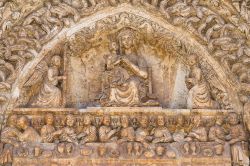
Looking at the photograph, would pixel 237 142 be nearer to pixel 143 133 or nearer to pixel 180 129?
pixel 180 129

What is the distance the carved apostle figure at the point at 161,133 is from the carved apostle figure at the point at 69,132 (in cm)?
110

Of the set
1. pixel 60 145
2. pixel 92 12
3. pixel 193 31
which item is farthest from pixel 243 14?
pixel 60 145

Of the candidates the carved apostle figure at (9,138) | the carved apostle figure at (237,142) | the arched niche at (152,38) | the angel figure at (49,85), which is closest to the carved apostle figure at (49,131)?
the angel figure at (49,85)

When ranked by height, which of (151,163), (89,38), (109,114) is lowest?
(151,163)

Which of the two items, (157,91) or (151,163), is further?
(157,91)

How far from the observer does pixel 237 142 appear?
7.38 m

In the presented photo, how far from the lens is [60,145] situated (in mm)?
7344

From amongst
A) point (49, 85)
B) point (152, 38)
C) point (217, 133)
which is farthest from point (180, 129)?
point (49, 85)

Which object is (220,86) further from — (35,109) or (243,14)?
(35,109)

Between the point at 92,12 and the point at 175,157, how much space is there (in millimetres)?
2450

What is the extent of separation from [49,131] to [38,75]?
0.86 m

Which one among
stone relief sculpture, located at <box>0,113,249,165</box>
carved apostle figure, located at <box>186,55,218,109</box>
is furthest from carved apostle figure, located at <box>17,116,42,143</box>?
carved apostle figure, located at <box>186,55,218,109</box>

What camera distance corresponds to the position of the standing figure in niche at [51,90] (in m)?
7.61

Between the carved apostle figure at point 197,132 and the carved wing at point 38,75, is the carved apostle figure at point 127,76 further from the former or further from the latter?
the carved wing at point 38,75
